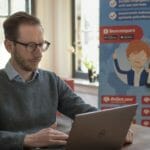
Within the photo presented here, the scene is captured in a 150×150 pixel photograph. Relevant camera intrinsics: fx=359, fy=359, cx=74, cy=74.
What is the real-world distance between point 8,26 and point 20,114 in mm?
457

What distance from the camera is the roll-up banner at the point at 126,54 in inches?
124

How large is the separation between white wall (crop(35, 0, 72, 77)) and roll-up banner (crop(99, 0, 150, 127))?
4.84 ft

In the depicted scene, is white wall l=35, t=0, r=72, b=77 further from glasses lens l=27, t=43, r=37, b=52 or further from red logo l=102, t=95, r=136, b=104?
glasses lens l=27, t=43, r=37, b=52

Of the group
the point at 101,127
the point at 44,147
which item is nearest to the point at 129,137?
the point at 101,127

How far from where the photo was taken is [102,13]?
10.6 feet

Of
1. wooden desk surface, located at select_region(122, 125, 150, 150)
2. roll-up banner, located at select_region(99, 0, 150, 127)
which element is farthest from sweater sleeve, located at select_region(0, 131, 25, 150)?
roll-up banner, located at select_region(99, 0, 150, 127)

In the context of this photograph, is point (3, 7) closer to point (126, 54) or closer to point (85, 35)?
point (85, 35)

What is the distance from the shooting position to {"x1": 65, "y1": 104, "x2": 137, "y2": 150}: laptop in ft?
4.42

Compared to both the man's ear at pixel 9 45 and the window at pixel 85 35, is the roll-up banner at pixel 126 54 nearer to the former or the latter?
the window at pixel 85 35

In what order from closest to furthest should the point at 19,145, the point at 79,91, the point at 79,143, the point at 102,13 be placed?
1. the point at 79,143
2. the point at 19,145
3. the point at 102,13
4. the point at 79,91

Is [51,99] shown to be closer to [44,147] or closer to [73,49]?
[44,147]

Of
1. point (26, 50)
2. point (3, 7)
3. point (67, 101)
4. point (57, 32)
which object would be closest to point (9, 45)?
point (26, 50)

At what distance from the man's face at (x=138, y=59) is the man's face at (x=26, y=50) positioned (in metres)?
1.49

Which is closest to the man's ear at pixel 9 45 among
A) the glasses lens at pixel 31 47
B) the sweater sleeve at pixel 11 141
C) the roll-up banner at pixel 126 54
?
the glasses lens at pixel 31 47
